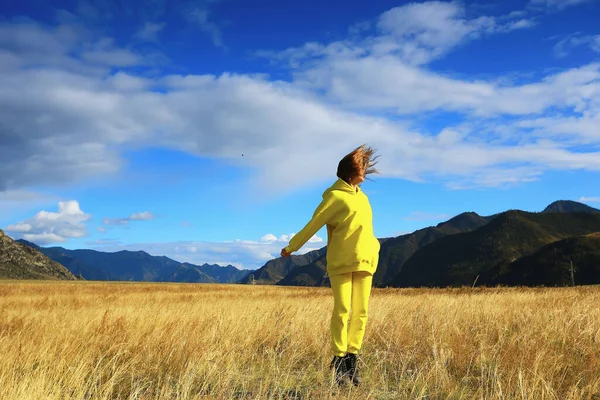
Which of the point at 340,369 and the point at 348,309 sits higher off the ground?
the point at 348,309

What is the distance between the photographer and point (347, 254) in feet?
15.7

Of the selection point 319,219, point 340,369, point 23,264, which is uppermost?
point 319,219

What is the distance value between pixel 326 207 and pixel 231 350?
224 centimetres

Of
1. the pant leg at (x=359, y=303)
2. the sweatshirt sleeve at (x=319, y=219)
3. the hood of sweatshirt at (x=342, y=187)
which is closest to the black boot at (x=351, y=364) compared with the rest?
the pant leg at (x=359, y=303)

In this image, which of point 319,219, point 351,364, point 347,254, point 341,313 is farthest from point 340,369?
point 319,219

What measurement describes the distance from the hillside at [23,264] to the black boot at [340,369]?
177 metres

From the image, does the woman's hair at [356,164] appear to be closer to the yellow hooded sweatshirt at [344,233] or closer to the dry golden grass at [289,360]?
the yellow hooded sweatshirt at [344,233]

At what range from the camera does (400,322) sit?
23.4 ft

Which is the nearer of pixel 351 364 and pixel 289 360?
pixel 351 364

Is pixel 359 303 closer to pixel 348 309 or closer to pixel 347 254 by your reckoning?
pixel 348 309

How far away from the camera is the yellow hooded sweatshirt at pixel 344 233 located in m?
4.79

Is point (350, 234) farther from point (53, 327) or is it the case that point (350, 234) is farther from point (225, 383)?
point (53, 327)

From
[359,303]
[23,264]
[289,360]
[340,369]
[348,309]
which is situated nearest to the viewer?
[340,369]

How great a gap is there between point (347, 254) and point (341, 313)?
645mm
